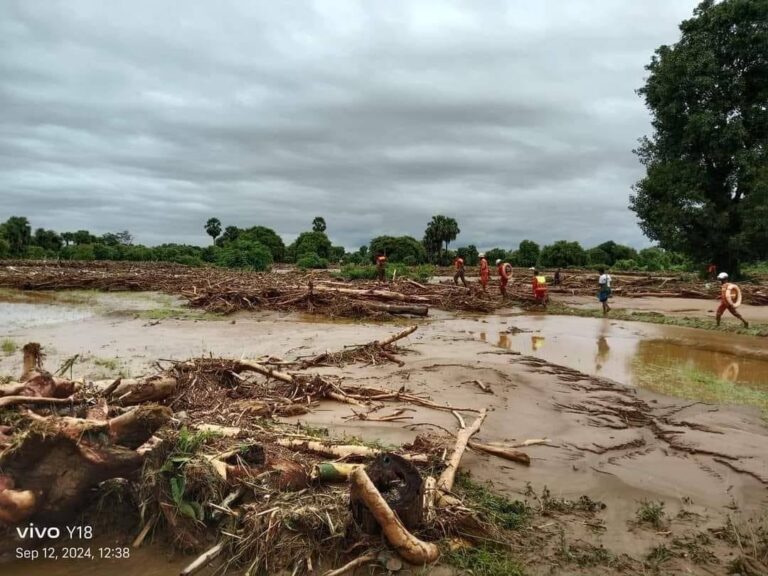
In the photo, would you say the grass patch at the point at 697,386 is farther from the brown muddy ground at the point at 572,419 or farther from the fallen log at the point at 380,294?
the fallen log at the point at 380,294

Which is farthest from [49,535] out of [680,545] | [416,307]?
[416,307]

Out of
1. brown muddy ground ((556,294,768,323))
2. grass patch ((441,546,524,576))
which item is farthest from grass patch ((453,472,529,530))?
brown muddy ground ((556,294,768,323))

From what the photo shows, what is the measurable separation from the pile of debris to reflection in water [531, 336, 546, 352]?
26.9 feet

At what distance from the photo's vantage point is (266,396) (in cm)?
655

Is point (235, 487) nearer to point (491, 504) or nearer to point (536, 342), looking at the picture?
point (491, 504)

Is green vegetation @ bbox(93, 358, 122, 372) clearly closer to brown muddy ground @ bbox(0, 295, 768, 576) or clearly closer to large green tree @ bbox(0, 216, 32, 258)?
brown muddy ground @ bbox(0, 295, 768, 576)

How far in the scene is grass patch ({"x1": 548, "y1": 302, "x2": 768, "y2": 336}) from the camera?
15.1 metres

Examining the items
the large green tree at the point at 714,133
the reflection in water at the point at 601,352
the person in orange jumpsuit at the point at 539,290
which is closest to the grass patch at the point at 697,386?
the reflection in water at the point at 601,352

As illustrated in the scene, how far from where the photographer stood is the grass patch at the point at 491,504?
373 cm

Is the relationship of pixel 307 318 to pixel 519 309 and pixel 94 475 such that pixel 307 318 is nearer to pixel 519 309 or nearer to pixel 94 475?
pixel 519 309

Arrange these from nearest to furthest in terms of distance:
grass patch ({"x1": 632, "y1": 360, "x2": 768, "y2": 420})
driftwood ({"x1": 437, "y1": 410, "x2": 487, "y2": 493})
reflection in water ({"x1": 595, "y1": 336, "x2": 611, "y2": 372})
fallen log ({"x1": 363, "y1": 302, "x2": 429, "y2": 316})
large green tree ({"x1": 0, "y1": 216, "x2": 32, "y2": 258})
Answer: driftwood ({"x1": 437, "y1": 410, "x2": 487, "y2": 493})
grass patch ({"x1": 632, "y1": 360, "x2": 768, "y2": 420})
reflection in water ({"x1": 595, "y1": 336, "x2": 611, "y2": 372})
fallen log ({"x1": 363, "y1": 302, "x2": 429, "y2": 316})
large green tree ({"x1": 0, "y1": 216, "x2": 32, "y2": 258})

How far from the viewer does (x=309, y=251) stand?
72000 mm

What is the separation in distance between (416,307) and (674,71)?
2093cm

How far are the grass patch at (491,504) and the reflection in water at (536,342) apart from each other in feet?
26.3
